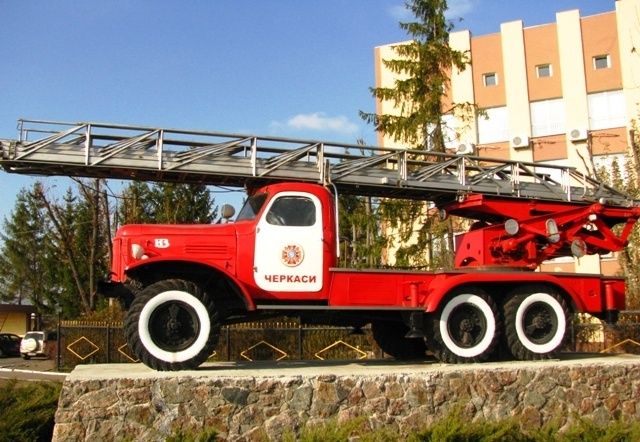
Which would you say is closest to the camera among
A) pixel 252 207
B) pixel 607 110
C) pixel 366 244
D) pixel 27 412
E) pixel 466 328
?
pixel 27 412

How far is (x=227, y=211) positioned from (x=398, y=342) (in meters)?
4.43

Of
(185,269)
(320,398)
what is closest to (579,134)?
(185,269)

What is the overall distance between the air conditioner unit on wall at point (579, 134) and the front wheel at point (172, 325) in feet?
86.3

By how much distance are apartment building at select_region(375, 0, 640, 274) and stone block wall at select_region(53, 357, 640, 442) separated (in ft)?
70.9

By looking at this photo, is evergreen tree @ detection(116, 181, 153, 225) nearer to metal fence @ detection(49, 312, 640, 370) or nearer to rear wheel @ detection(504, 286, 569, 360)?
metal fence @ detection(49, 312, 640, 370)

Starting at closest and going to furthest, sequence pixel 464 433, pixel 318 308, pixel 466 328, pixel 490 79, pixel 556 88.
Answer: pixel 464 433, pixel 318 308, pixel 466 328, pixel 556 88, pixel 490 79

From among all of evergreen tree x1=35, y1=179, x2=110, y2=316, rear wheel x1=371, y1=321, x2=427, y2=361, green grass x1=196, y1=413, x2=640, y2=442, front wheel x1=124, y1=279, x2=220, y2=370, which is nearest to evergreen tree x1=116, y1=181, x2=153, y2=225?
evergreen tree x1=35, y1=179, x2=110, y2=316

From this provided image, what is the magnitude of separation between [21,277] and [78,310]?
49.4 ft

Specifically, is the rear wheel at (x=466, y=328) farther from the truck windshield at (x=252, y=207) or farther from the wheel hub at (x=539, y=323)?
the truck windshield at (x=252, y=207)

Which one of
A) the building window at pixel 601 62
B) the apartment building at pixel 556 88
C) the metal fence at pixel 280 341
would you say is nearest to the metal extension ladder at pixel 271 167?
the metal fence at pixel 280 341

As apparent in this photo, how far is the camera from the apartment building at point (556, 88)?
31.6 m

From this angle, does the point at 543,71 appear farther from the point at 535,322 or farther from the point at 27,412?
the point at 27,412

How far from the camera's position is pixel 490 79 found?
112 feet

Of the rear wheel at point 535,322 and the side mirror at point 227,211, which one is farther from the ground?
the side mirror at point 227,211
